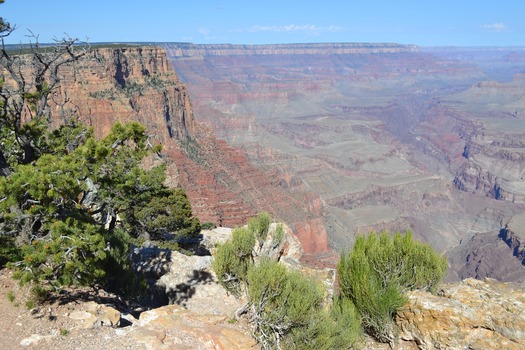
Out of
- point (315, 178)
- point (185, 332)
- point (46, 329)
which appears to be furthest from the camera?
point (315, 178)

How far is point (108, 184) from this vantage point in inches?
480

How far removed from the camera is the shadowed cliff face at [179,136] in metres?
52.8

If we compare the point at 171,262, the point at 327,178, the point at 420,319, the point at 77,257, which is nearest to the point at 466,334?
the point at 420,319

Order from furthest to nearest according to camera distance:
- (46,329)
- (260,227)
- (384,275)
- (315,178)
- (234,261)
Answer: (315,178) < (260,227) < (384,275) < (234,261) < (46,329)

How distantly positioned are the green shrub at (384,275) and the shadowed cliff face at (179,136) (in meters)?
35.3

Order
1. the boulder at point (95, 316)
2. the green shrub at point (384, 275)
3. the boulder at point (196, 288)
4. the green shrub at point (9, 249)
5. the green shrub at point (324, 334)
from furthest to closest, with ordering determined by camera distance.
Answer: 1. the boulder at point (196, 288)
2. the green shrub at point (384, 275)
3. the green shrub at point (9, 249)
4. the boulder at point (95, 316)
5. the green shrub at point (324, 334)

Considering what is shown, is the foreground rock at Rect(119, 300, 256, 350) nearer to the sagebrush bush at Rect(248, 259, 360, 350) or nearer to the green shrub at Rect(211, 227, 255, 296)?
the sagebrush bush at Rect(248, 259, 360, 350)

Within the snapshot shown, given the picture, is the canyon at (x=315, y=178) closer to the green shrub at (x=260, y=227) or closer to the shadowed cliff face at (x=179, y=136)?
the shadowed cliff face at (x=179, y=136)

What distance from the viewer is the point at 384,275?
12.7 metres

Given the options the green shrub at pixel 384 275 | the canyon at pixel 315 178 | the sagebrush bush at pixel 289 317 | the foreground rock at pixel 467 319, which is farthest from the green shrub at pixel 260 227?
the foreground rock at pixel 467 319

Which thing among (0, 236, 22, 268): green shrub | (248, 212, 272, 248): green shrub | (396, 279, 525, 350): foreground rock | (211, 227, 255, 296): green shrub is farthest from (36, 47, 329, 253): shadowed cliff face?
(396, 279, 525, 350): foreground rock

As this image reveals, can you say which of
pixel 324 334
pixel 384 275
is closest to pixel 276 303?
pixel 324 334

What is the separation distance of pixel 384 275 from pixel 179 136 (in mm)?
61717

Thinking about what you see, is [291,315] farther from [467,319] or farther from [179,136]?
[179,136]
